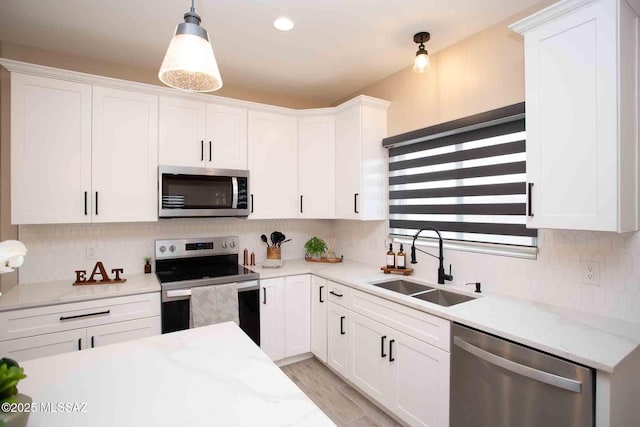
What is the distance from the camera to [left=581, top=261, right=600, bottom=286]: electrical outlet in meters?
1.71

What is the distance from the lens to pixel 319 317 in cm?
291

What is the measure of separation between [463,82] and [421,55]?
42 cm

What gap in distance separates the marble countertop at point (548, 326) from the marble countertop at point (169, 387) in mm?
1035

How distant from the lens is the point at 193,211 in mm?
2723

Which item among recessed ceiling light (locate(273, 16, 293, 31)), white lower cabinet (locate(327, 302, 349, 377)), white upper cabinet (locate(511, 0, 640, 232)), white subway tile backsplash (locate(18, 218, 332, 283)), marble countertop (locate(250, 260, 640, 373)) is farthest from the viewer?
white lower cabinet (locate(327, 302, 349, 377))

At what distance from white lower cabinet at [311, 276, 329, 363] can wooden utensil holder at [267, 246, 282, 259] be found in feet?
1.61

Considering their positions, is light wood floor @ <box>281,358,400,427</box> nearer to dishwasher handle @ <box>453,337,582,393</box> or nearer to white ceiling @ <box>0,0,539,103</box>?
dishwasher handle @ <box>453,337,582,393</box>

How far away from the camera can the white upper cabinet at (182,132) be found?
265cm

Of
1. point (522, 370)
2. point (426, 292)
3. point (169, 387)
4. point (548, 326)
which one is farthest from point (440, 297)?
point (169, 387)

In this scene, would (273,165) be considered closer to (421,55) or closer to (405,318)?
(421,55)

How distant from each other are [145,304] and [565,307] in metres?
2.72

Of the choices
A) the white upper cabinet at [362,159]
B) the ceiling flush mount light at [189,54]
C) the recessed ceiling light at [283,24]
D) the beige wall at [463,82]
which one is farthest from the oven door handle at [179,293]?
the beige wall at [463,82]

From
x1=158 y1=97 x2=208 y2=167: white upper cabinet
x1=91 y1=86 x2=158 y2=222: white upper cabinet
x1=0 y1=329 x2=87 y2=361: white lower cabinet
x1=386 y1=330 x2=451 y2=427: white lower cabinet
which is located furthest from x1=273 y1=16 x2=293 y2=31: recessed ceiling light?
x1=0 y1=329 x2=87 y2=361: white lower cabinet

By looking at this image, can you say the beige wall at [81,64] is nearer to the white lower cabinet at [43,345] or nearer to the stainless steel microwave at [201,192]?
the stainless steel microwave at [201,192]
